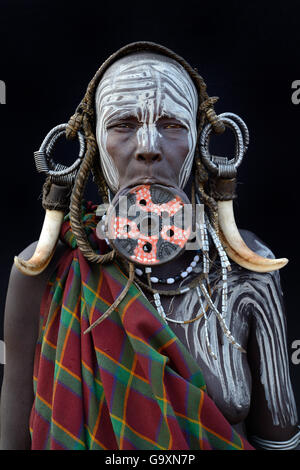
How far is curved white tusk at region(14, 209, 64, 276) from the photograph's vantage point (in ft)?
5.02

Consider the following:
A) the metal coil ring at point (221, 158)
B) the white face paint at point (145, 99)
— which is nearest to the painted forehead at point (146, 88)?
the white face paint at point (145, 99)

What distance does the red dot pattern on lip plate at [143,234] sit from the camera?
55.1 inches

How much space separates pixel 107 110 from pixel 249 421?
43.2 inches

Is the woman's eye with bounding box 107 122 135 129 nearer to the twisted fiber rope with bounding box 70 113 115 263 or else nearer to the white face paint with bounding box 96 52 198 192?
the white face paint with bounding box 96 52 198 192

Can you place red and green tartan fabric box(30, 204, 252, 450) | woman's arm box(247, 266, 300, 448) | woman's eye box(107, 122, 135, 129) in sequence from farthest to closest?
woman's arm box(247, 266, 300, 448)
woman's eye box(107, 122, 135, 129)
red and green tartan fabric box(30, 204, 252, 450)

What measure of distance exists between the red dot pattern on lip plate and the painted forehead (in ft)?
0.83

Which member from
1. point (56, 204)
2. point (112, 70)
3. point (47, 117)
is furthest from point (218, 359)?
point (47, 117)

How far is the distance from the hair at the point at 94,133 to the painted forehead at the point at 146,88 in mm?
24

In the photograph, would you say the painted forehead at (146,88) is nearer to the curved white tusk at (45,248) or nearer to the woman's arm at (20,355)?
the curved white tusk at (45,248)

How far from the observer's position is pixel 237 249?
1606 mm

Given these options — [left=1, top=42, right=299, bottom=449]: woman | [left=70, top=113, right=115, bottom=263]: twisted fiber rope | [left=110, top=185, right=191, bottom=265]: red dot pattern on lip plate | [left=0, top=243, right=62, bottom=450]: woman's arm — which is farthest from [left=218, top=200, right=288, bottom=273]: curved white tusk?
[left=0, top=243, right=62, bottom=450]: woman's arm

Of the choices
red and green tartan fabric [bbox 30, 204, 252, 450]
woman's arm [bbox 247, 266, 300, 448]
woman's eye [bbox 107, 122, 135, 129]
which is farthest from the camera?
woman's arm [bbox 247, 266, 300, 448]

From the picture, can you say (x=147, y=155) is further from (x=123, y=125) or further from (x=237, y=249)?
(x=237, y=249)
